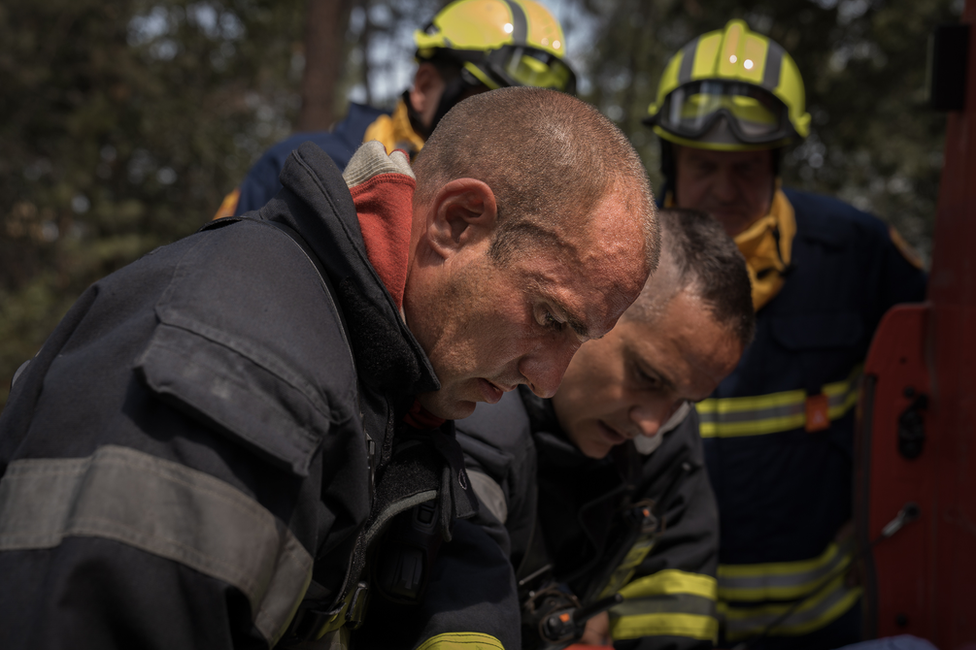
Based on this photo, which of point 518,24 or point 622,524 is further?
point 518,24

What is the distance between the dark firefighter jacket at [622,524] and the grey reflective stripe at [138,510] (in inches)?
39.1

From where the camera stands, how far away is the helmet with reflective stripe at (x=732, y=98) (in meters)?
3.40

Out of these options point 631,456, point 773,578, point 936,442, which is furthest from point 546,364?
point 773,578

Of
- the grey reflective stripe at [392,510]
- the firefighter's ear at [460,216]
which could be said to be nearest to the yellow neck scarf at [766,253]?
the firefighter's ear at [460,216]

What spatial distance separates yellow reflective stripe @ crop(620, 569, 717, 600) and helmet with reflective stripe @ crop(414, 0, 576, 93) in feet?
7.26

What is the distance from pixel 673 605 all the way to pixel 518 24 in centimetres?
271

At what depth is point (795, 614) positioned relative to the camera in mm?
3223

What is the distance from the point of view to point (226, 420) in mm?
967

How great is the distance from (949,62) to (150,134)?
853cm

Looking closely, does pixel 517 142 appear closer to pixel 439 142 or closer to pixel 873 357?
pixel 439 142

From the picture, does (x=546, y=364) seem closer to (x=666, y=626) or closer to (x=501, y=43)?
(x=666, y=626)

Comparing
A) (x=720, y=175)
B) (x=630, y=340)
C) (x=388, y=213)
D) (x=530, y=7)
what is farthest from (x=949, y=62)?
(x=388, y=213)

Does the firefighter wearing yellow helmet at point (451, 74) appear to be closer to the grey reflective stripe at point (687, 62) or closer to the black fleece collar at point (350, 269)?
the grey reflective stripe at point (687, 62)

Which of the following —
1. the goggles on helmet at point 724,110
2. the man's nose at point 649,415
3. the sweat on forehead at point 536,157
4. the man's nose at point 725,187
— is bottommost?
the man's nose at point 649,415
